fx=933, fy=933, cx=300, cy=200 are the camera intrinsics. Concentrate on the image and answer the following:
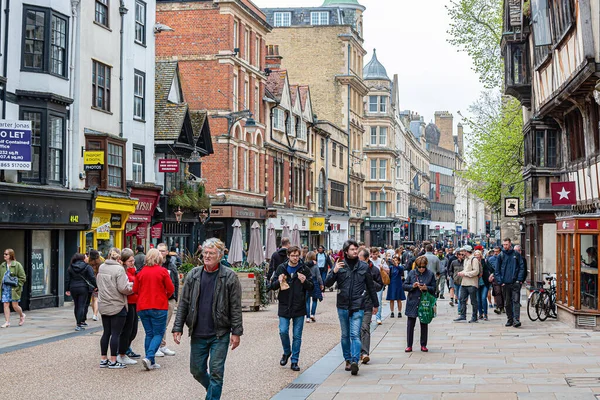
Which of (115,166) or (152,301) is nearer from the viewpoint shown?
(152,301)

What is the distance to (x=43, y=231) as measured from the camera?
25.4 metres

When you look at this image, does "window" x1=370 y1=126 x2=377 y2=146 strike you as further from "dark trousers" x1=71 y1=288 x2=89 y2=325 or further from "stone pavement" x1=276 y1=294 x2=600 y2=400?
"dark trousers" x1=71 y1=288 x2=89 y2=325

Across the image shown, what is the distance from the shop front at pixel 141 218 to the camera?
31422mm

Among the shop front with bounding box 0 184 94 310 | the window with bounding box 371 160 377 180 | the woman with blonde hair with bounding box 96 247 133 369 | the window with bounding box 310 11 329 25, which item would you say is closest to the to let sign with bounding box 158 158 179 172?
the shop front with bounding box 0 184 94 310

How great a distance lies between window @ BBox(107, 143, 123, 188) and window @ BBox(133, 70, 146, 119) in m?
2.18

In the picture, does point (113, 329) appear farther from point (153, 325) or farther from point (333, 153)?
point (333, 153)

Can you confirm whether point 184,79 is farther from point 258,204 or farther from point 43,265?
point 43,265

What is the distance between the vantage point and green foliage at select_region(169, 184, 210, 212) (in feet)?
113

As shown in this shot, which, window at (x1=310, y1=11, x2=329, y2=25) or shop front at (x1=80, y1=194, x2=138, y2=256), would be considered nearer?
shop front at (x1=80, y1=194, x2=138, y2=256)

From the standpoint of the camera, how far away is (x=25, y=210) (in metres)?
23.4

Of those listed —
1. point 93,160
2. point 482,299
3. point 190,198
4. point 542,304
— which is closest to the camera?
point 542,304

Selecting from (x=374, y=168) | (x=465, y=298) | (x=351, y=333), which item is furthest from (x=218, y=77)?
(x=374, y=168)

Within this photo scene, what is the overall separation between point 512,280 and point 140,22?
56.9ft

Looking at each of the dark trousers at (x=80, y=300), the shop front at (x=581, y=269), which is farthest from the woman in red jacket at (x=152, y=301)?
the shop front at (x=581, y=269)
